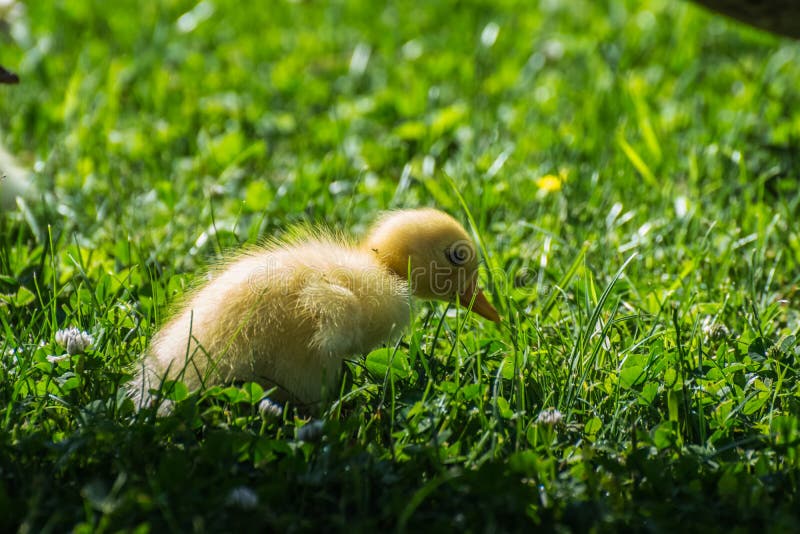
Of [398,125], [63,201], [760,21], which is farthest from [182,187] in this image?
[760,21]

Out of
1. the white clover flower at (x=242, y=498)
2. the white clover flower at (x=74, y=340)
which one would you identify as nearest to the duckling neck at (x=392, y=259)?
the white clover flower at (x=74, y=340)

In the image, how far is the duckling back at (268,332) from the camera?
101 inches

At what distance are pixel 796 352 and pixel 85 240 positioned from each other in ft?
7.95

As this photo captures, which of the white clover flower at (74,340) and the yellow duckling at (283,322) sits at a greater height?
the white clover flower at (74,340)

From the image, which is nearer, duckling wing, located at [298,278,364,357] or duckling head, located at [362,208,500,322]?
duckling wing, located at [298,278,364,357]

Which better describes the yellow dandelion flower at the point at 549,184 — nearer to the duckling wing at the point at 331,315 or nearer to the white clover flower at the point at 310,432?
the duckling wing at the point at 331,315

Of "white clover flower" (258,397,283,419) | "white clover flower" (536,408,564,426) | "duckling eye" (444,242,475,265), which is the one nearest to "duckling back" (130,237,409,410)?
"white clover flower" (258,397,283,419)

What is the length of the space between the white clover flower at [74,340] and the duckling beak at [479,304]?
1.09 metres

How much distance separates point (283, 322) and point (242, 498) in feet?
2.00

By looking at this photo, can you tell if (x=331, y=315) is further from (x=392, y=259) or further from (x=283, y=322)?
(x=392, y=259)

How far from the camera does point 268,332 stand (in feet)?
8.42

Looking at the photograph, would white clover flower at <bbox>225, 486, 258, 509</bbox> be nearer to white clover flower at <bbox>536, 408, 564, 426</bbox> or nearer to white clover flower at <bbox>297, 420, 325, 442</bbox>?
white clover flower at <bbox>297, 420, 325, 442</bbox>

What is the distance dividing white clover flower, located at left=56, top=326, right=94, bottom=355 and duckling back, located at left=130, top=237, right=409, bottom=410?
158mm

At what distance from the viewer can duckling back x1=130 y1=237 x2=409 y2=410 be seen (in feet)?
8.40
